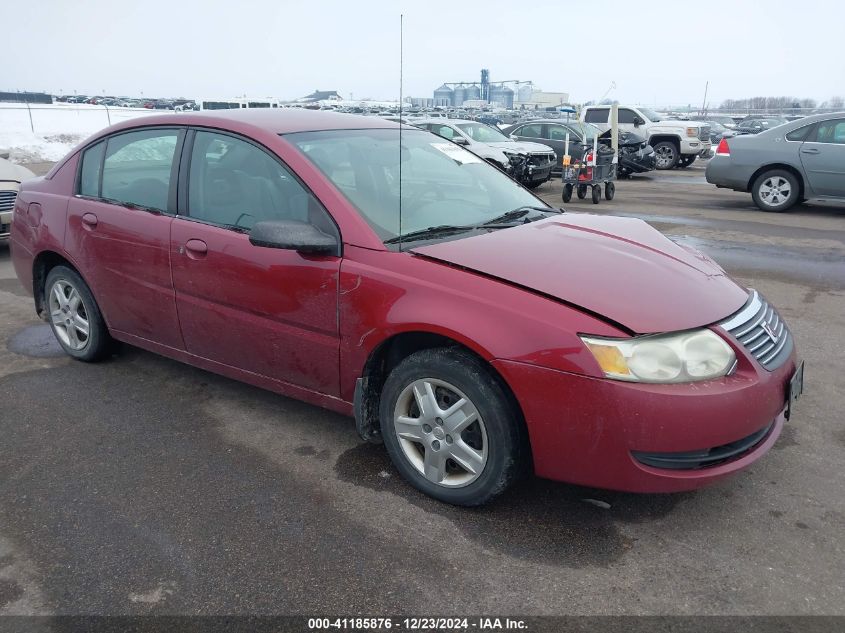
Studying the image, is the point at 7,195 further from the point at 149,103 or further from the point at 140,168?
the point at 149,103

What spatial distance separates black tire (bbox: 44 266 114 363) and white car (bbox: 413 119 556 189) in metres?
10.4

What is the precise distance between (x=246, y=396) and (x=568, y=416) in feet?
7.44

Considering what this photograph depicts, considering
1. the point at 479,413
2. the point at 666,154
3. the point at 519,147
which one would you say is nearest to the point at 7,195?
the point at 479,413

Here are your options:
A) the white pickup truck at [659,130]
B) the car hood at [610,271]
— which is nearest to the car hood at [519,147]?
the white pickup truck at [659,130]

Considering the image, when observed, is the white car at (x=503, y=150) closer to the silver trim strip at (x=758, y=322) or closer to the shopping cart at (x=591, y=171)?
the shopping cart at (x=591, y=171)

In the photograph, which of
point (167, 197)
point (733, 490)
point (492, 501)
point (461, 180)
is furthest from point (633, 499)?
point (167, 197)

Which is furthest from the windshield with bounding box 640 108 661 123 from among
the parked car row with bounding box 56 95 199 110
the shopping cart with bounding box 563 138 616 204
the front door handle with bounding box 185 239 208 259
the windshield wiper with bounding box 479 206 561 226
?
the parked car row with bounding box 56 95 199 110

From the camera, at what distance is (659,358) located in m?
2.54

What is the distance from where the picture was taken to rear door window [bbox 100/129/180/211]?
12.8ft

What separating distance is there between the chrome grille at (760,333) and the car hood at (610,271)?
51 mm

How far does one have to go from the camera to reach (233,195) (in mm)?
3576

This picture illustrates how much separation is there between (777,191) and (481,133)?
6.85 meters

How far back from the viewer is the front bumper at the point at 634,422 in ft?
8.20

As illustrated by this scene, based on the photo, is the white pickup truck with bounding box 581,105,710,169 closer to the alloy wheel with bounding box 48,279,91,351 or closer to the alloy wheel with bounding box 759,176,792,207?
the alloy wheel with bounding box 759,176,792,207
